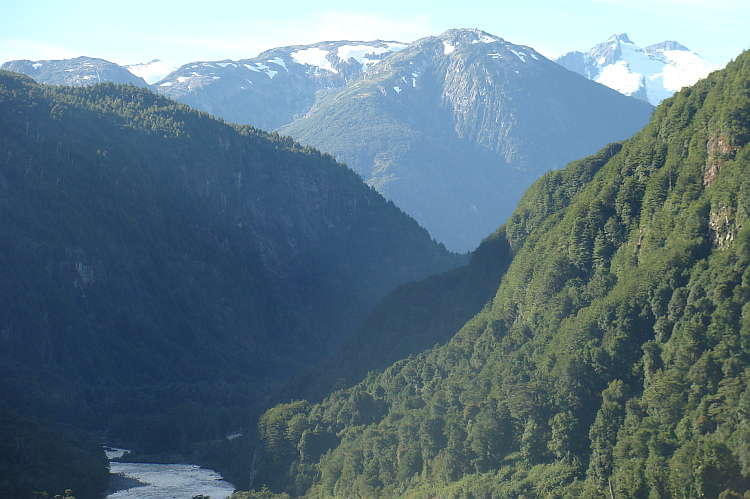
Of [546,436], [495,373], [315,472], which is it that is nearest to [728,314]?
[546,436]

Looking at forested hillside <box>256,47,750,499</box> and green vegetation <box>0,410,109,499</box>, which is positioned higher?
forested hillside <box>256,47,750,499</box>

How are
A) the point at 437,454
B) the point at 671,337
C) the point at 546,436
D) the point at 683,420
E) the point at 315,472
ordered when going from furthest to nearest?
the point at 315,472
the point at 437,454
the point at 546,436
the point at 671,337
the point at 683,420

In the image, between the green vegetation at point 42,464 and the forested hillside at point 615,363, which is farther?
the green vegetation at point 42,464

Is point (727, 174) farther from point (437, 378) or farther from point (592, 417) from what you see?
point (437, 378)

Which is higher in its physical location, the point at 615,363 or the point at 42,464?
the point at 615,363

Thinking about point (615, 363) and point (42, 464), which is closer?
point (615, 363)

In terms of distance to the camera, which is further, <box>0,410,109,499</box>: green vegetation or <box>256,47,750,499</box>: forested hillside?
<box>0,410,109,499</box>: green vegetation

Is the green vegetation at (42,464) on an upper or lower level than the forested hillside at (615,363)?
lower

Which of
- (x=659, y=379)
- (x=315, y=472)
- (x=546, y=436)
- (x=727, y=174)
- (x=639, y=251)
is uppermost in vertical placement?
(x=727, y=174)
